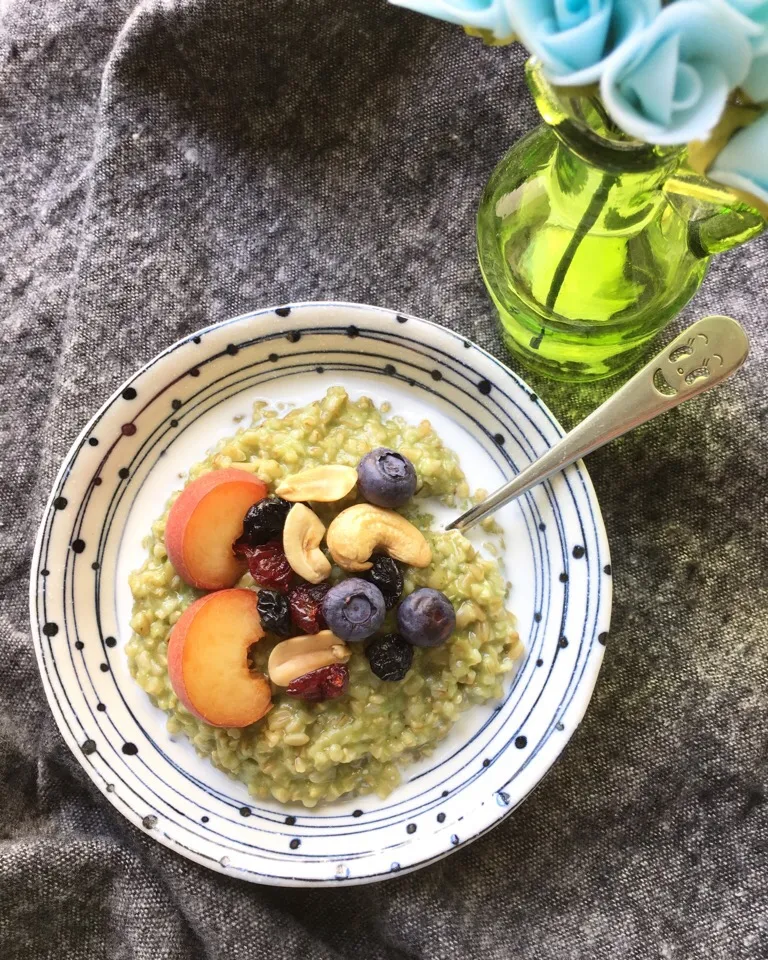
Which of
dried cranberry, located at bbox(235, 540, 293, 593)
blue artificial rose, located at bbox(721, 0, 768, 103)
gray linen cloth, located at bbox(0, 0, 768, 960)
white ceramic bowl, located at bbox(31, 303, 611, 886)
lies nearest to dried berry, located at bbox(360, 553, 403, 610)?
dried cranberry, located at bbox(235, 540, 293, 593)

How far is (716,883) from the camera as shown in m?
1.48

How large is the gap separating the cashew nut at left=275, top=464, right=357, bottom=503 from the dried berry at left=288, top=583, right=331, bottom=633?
5.6 inches

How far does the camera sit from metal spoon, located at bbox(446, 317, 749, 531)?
A: 4.14 feet

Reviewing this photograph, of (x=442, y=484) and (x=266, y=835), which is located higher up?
(x=442, y=484)

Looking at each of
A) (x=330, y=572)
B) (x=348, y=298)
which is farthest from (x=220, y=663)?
(x=348, y=298)

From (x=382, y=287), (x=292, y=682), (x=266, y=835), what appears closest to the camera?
(x=292, y=682)

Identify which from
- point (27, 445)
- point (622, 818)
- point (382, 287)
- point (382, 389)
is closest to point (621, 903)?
point (622, 818)

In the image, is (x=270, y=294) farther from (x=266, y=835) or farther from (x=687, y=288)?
(x=266, y=835)

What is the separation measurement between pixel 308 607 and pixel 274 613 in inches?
2.2

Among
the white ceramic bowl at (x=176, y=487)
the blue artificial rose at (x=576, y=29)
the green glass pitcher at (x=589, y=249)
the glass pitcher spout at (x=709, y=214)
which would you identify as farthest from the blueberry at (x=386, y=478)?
the blue artificial rose at (x=576, y=29)

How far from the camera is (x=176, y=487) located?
1.55m

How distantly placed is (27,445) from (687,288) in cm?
129

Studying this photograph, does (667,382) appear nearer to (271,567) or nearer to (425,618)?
(425,618)

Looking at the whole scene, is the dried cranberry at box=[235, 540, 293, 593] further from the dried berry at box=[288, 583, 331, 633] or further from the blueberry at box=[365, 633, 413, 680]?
the blueberry at box=[365, 633, 413, 680]
